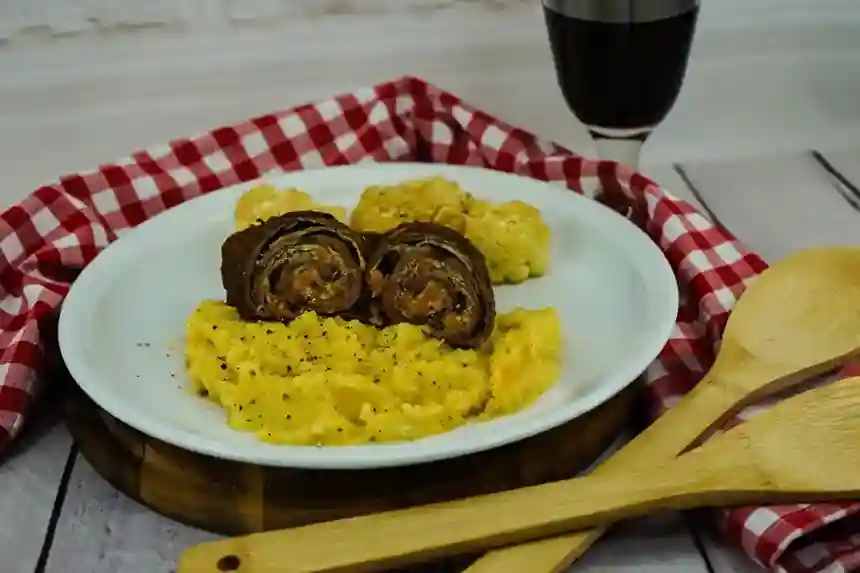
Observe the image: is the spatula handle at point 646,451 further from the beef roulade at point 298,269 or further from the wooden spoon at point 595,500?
the beef roulade at point 298,269

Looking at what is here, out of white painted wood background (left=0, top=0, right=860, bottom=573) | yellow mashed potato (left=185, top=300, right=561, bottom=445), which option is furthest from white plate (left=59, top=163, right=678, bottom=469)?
white painted wood background (left=0, top=0, right=860, bottom=573)

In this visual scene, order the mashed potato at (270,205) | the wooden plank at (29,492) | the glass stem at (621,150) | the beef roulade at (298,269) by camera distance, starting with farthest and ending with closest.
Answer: the glass stem at (621,150) → the mashed potato at (270,205) → the beef roulade at (298,269) → the wooden plank at (29,492)

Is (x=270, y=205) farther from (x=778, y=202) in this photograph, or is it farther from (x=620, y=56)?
(x=778, y=202)

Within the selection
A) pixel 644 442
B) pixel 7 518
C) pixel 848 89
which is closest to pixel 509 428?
pixel 644 442

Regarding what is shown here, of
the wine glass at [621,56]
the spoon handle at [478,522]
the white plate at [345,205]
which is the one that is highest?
the wine glass at [621,56]

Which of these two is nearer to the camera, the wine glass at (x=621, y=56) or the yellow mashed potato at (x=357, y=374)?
the yellow mashed potato at (x=357, y=374)

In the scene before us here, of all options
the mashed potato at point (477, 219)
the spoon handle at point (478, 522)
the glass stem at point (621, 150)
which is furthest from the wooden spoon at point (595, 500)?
the glass stem at point (621, 150)

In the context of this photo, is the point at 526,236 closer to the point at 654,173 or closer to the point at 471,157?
the point at 471,157
